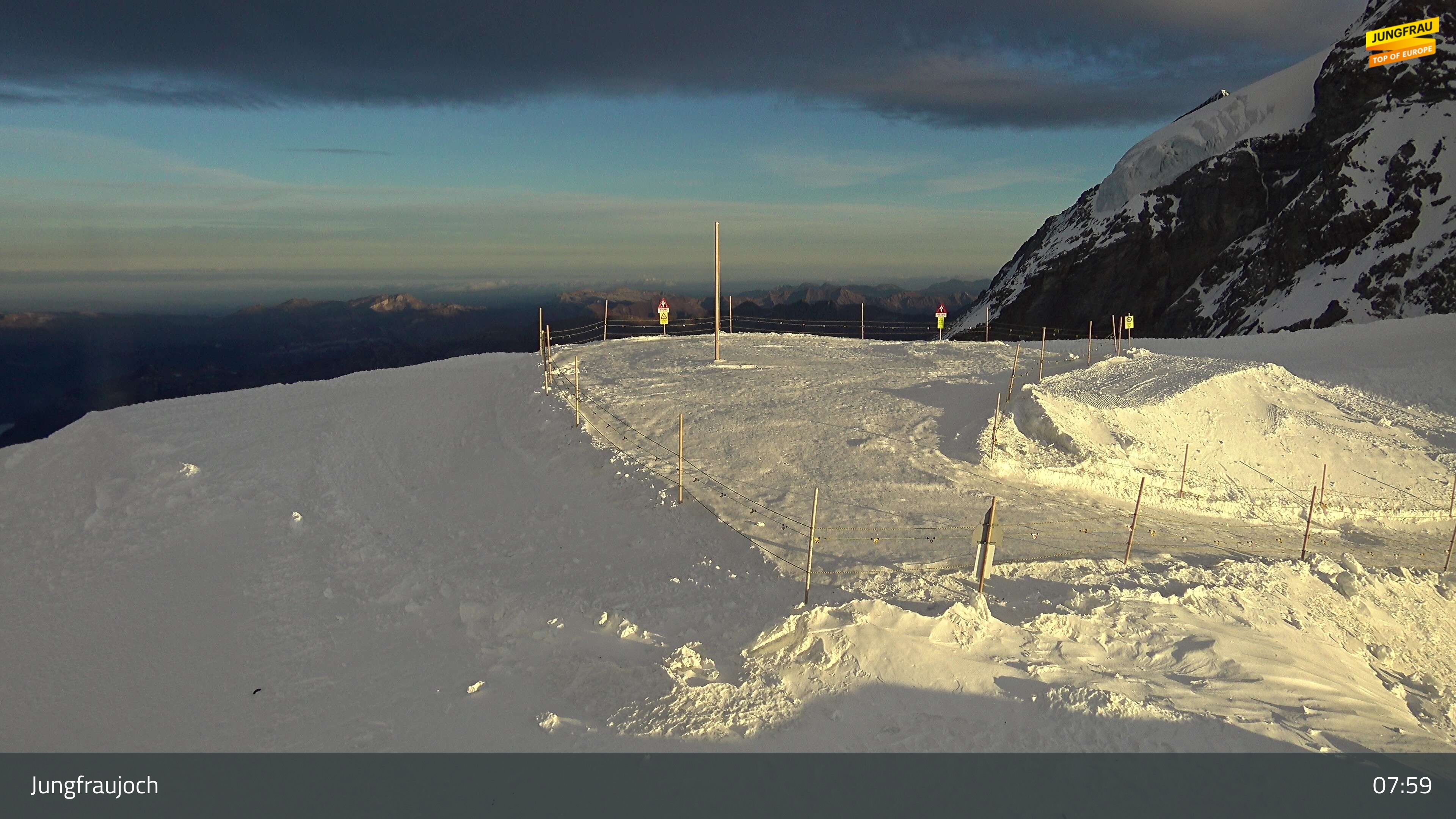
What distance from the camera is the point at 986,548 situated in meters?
11.1

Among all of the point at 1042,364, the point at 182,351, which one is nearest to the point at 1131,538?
the point at 1042,364

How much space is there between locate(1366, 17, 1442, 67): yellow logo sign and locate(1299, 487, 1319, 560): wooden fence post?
74.8 m

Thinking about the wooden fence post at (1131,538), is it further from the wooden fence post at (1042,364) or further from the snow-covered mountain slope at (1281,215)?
the snow-covered mountain slope at (1281,215)

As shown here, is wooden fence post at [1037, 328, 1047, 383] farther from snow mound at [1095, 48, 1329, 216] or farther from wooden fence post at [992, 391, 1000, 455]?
snow mound at [1095, 48, 1329, 216]

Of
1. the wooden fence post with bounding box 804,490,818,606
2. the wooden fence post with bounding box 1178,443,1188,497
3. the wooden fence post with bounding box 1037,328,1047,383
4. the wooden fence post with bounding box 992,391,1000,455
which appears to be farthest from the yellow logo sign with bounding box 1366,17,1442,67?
the wooden fence post with bounding box 804,490,818,606

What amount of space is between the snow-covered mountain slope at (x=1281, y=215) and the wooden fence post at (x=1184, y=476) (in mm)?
53180

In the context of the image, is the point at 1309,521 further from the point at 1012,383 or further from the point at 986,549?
the point at 986,549

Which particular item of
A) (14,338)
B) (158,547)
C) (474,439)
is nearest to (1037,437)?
(474,439)

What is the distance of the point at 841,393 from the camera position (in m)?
20.9

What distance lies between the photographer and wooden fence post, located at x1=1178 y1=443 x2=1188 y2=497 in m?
17.3

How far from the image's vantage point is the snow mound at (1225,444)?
682 inches
